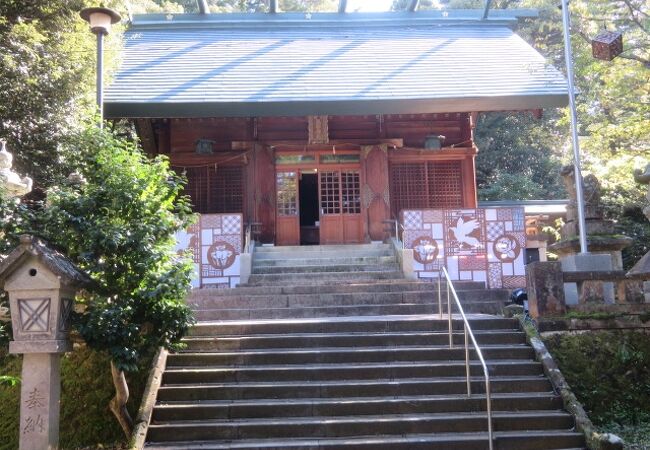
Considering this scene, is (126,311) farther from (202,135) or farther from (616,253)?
(202,135)

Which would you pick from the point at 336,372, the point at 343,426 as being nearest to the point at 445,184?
the point at 336,372

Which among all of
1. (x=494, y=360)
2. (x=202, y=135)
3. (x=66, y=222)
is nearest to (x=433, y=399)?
(x=494, y=360)

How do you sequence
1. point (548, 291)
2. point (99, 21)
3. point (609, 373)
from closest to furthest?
1. point (609, 373)
2. point (548, 291)
3. point (99, 21)

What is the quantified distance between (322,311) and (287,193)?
609cm

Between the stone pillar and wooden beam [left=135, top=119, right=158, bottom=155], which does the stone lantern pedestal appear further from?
wooden beam [left=135, top=119, right=158, bottom=155]

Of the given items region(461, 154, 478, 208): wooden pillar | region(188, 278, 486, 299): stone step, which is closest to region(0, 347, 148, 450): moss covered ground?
region(188, 278, 486, 299): stone step

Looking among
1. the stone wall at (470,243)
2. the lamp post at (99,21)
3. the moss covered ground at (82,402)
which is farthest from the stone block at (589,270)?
the lamp post at (99,21)

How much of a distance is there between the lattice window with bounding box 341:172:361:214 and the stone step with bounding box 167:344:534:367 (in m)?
7.73

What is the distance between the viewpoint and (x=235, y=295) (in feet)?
34.5

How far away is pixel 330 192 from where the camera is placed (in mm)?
15258

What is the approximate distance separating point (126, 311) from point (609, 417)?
586 centimetres

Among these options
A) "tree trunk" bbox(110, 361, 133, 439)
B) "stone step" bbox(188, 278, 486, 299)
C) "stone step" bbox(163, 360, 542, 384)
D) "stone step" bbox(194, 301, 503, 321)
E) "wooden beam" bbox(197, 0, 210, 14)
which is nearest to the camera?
"tree trunk" bbox(110, 361, 133, 439)

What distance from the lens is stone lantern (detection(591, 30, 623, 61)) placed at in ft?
29.1

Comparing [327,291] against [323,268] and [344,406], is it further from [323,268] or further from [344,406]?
Answer: [344,406]
